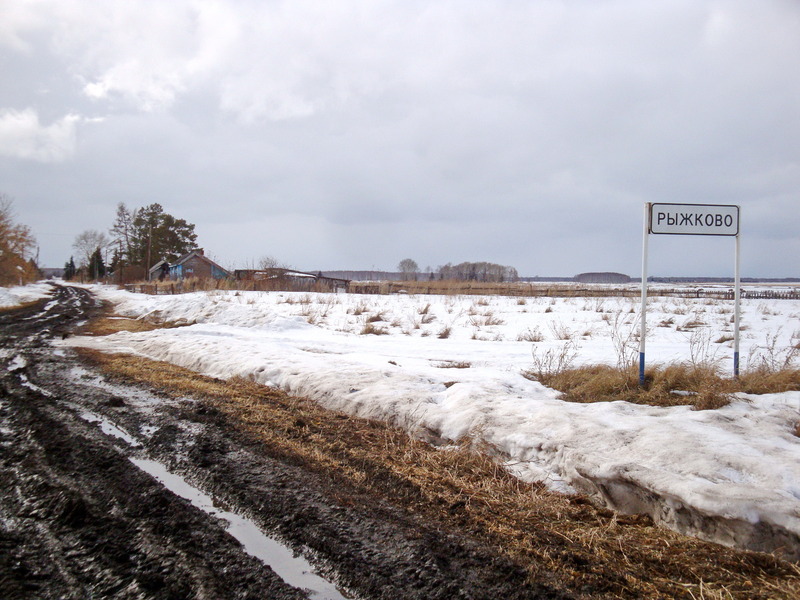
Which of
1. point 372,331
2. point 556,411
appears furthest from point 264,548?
point 372,331

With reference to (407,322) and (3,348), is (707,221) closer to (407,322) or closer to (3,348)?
(407,322)

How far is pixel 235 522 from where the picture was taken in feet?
9.71

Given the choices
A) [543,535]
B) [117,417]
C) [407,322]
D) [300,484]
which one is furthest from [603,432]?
[407,322]

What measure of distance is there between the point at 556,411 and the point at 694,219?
3791 mm

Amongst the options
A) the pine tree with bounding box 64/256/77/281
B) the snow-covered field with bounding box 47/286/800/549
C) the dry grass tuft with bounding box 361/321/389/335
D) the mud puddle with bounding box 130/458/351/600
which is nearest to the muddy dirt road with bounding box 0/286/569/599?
the mud puddle with bounding box 130/458/351/600

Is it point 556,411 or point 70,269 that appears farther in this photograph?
point 70,269

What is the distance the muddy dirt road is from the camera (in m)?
2.36

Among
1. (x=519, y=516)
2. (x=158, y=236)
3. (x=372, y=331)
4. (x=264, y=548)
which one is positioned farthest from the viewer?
(x=158, y=236)

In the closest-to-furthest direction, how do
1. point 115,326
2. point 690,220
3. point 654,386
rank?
point 654,386
point 690,220
point 115,326

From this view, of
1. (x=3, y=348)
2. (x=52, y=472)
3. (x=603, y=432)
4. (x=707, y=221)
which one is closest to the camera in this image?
(x=52, y=472)

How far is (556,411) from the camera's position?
4.87 m

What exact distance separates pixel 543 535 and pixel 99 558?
8.47 ft

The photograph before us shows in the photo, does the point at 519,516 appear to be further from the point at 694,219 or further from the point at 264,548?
the point at 694,219

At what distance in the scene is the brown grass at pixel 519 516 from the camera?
8.23 feet
